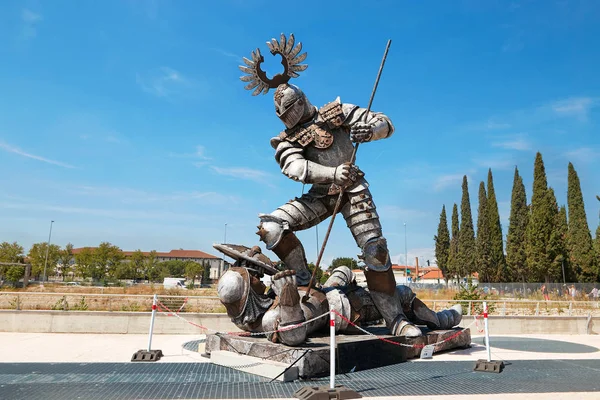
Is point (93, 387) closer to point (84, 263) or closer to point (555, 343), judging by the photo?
point (555, 343)

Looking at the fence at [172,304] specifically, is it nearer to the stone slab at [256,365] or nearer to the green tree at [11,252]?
the stone slab at [256,365]

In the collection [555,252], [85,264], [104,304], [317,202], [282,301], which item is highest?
[555,252]

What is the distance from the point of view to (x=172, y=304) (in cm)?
1200

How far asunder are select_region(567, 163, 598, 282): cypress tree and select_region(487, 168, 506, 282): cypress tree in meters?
5.35

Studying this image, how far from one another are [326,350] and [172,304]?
8496 mm

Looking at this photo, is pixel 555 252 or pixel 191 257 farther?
pixel 191 257

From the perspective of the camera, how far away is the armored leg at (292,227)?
561cm

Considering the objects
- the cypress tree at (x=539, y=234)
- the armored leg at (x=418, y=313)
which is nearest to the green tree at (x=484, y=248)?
the cypress tree at (x=539, y=234)

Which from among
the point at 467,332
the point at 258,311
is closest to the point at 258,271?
the point at 258,311

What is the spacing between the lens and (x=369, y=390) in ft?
13.4

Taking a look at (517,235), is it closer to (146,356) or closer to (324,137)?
(324,137)

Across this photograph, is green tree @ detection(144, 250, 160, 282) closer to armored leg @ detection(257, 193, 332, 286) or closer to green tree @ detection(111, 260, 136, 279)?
green tree @ detection(111, 260, 136, 279)

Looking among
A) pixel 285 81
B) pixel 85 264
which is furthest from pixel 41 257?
pixel 285 81

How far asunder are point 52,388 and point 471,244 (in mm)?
39485
